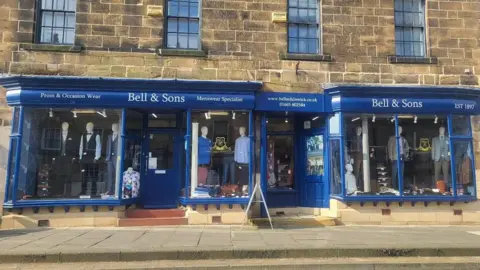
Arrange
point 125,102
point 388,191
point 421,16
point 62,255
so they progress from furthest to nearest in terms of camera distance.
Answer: point 421,16, point 388,191, point 125,102, point 62,255

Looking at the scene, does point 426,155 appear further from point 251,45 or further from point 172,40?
point 172,40

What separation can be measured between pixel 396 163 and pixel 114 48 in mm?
8061

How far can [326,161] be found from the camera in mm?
10891

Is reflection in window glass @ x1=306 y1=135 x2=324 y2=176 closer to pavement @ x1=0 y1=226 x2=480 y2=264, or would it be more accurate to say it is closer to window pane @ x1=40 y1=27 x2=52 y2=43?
pavement @ x1=0 y1=226 x2=480 y2=264

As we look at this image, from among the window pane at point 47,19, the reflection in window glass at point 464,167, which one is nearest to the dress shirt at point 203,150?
the window pane at point 47,19

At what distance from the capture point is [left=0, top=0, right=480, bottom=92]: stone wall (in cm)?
1016

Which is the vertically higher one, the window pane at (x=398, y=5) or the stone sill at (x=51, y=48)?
the window pane at (x=398, y=5)

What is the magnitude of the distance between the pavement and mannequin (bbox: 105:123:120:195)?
1.19 meters

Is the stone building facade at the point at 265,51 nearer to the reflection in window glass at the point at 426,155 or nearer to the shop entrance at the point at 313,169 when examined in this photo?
the shop entrance at the point at 313,169

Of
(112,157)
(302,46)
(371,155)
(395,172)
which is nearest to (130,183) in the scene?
(112,157)

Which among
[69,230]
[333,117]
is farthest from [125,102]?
[333,117]

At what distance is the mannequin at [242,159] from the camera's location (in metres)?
10.4

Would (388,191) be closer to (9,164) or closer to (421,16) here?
(421,16)

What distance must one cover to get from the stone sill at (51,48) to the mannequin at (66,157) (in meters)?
1.87
